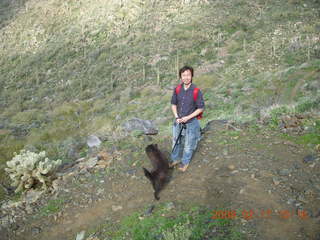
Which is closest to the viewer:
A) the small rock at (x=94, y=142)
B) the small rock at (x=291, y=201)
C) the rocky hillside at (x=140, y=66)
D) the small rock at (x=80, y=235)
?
the small rock at (x=291, y=201)

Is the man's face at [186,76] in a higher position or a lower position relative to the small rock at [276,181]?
higher

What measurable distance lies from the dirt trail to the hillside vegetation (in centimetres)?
116

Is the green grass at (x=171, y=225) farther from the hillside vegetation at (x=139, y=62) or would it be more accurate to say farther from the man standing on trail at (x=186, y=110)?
the hillside vegetation at (x=139, y=62)

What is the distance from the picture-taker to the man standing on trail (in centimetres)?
452

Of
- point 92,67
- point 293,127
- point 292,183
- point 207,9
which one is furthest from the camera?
point 207,9

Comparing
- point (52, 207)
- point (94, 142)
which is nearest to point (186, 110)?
point (52, 207)

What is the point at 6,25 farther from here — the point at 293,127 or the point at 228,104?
the point at 293,127

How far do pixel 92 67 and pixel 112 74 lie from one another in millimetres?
2842

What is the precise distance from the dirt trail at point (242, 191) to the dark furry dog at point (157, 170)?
133 mm

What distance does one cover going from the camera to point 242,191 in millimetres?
4098

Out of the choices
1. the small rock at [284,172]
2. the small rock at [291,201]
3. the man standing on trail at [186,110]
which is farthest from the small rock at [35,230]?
the small rock at [284,172]

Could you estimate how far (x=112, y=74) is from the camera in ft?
72.2

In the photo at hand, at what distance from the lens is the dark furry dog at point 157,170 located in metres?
4.52

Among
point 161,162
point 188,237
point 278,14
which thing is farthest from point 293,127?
point 278,14
